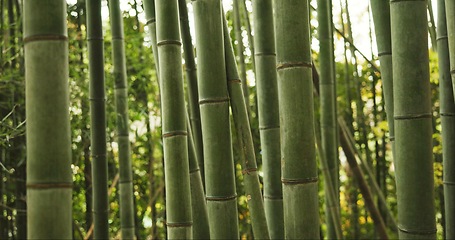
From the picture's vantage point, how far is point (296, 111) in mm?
Result: 1388

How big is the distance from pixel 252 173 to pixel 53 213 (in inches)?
28.6


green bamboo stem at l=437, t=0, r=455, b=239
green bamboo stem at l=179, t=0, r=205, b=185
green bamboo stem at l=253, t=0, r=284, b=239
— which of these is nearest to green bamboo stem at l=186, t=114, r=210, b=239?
green bamboo stem at l=179, t=0, r=205, b=185

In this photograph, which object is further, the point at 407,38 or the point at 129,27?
the point at 129,27

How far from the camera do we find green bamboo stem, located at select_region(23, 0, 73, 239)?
39.7 inches

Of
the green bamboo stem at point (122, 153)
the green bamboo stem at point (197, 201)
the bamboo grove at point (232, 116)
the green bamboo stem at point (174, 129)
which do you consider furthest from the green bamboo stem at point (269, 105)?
the green bamboo stem at point (122, 153)

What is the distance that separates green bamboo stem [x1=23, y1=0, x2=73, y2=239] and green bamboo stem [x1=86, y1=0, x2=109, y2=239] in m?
1.20

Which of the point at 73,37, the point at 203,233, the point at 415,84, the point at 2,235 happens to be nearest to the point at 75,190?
the point at 2,235

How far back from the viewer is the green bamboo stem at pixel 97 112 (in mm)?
2219

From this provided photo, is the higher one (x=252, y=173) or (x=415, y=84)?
(x=415, y=84)

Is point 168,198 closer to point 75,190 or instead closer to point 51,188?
point 51,188

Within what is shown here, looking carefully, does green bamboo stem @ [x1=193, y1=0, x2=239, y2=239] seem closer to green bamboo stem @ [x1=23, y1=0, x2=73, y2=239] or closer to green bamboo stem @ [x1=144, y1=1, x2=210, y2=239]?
green bamboo stem @ [x1=144, y1=1, x2=210, y2=239]

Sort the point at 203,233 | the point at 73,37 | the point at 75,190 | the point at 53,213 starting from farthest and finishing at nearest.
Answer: the point at 75,190
the point at 73,37
the point at 203,233
the point at 53,213

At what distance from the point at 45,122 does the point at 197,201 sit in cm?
81

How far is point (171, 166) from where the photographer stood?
1.54m
